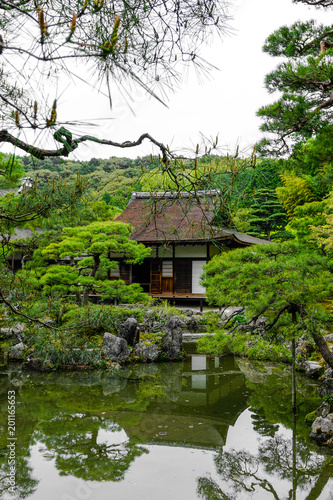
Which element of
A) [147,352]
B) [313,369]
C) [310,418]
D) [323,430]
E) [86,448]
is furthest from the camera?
[147,352]

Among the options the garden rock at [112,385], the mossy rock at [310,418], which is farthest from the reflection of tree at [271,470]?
the garden rock at [112,385]

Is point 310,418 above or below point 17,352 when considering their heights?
above

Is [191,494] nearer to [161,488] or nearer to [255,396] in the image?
[161,488]

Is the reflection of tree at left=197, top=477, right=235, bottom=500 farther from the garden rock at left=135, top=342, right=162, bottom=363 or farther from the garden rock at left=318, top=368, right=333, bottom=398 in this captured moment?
the garden rock at left=135, top=342, right=162, bottom=363

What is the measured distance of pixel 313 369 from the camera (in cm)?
657

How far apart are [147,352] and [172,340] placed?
622mm

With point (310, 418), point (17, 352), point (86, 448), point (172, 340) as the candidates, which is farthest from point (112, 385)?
point (310, 418)

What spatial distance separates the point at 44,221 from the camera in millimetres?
2434

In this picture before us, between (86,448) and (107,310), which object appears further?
(107,310)

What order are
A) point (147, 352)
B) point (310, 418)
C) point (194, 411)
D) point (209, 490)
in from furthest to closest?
point (147, 352), point (194, 411), point (310, 418), point (209, 490)

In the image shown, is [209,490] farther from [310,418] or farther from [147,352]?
[147,352]

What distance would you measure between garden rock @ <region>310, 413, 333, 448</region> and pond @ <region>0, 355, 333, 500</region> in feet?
0.53

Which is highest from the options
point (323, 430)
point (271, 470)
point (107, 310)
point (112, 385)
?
point (107, 310)

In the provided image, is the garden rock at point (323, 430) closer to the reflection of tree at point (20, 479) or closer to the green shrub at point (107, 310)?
the reflection of tree at point (20, 479)
